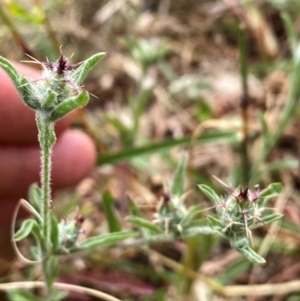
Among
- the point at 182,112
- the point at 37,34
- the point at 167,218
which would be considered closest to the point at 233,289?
the point at 167,218

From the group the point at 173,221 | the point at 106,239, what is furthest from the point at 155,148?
the point at 106,239

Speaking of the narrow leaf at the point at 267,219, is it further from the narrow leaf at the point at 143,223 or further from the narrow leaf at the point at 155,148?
the narrow leaf at the point at 155,148

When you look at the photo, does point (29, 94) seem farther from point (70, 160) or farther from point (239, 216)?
point (70, 160)

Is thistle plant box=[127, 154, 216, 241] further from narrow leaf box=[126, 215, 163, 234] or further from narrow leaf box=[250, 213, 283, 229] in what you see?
narrow leaf box=[250, 213, 283, 229]

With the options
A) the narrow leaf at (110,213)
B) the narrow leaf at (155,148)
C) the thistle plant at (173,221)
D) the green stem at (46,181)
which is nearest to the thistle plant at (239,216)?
the thistle plant at (173,221)

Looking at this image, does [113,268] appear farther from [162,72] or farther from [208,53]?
[208,53]

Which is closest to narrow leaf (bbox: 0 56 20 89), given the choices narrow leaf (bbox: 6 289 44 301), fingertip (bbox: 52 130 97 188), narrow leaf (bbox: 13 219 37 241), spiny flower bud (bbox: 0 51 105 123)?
spiny flower bud (bbox: 0 51 105 123)
